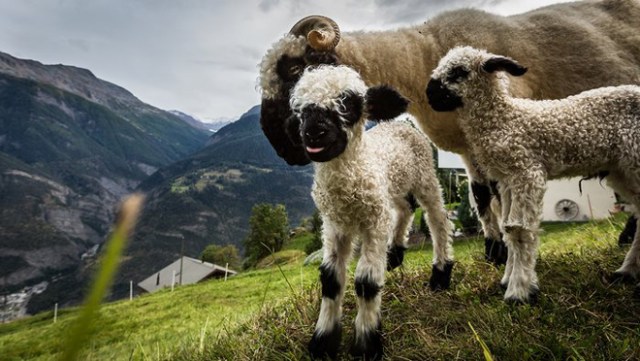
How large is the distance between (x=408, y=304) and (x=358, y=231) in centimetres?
120

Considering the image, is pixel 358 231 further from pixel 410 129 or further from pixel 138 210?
pixel 138 210

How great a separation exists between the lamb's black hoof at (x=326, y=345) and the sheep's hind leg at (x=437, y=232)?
148 cm

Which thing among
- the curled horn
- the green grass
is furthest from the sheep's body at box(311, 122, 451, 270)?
the green grass

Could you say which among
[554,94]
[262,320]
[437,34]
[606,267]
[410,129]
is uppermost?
[437,34]

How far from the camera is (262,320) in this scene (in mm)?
5109

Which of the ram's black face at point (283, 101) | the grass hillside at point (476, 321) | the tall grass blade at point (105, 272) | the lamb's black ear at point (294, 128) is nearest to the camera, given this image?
the tall grass blade at point (105, 272)

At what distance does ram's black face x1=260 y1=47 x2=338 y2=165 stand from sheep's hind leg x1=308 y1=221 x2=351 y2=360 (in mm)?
910

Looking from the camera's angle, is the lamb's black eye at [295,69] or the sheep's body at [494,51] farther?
the sheep's body at [494,51]

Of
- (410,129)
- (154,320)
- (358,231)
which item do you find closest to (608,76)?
(410,129)

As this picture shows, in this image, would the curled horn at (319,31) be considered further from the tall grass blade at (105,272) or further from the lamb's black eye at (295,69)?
the tall grass blade at (105,272)

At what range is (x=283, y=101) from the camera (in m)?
4.29

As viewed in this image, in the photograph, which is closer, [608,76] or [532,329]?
[532,329]

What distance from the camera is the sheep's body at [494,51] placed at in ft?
18.0

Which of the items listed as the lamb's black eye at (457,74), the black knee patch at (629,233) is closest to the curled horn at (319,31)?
the lamb's black eye at (457,74)
